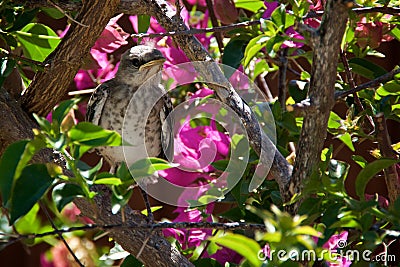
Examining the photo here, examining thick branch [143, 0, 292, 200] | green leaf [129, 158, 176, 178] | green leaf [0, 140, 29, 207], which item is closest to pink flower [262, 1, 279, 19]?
thick branch [143, 0, 292, 200]

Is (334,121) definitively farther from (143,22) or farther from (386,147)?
(143,22)

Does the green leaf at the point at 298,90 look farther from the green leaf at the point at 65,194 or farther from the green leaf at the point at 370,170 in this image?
the green leaf at the point at 65,194

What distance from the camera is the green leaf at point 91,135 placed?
0.71 m

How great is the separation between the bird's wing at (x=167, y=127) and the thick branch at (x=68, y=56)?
1.27 ft

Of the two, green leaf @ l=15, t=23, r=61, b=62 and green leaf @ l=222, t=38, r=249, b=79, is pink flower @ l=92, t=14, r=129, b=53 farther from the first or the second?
green leaf @ l=222, t=38, r=249, b=79

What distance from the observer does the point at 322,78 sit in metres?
0.73

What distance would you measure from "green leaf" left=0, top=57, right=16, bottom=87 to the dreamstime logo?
0.71 ft

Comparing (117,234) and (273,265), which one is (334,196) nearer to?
(273,265)

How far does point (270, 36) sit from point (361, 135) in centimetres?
27

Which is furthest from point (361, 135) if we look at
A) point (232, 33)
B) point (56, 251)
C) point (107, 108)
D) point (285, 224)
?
point (56, 251)

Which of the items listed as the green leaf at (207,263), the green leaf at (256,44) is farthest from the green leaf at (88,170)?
the green leaf at (207,263)

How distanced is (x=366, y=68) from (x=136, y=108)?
530mm

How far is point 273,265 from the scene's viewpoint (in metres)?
0.72

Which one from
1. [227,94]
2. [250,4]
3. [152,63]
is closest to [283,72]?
[250,4]
